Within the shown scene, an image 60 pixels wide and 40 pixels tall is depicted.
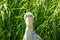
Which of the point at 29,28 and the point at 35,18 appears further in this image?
the point at 35,18

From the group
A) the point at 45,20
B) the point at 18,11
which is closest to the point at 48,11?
the point at 45,20

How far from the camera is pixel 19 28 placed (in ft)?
10.9

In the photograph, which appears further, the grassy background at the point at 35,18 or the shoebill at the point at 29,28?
the grassy background at the point at 35,18

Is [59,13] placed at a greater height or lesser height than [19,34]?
greater

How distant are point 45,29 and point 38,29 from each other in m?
0.09

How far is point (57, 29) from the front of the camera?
3312 mm

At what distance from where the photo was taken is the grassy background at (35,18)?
3273mm

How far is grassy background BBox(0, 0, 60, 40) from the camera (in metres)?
3.27

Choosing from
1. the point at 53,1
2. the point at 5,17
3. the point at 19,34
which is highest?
the point at 53,1

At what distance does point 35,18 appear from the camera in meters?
3.28

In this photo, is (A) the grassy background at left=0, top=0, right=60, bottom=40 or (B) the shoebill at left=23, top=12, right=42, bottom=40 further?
(A) the grassy background at left=0, top=0, right=60, bottom=40

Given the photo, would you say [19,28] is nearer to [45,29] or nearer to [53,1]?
→ [45,29]

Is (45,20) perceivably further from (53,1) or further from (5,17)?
(5,17)

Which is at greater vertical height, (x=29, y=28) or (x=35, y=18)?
(x=29, y=28)
